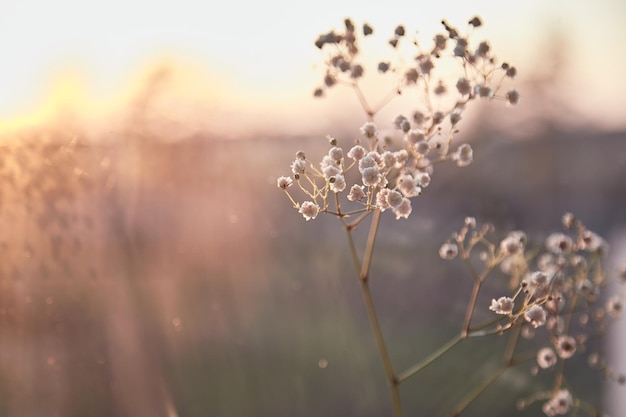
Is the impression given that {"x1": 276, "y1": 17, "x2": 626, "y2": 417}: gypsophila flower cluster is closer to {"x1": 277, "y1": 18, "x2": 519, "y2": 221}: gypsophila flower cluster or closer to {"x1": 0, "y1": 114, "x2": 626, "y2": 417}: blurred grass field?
{"x1": 277, "y1": 18, "x2": 519, "y2": 221}: gypsophila flower cluster

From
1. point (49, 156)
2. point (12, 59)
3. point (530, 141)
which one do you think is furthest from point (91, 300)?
point (530, 141)

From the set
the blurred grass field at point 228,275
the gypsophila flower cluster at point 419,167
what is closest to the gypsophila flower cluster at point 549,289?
the gypsophila flower cluster at point 419,167

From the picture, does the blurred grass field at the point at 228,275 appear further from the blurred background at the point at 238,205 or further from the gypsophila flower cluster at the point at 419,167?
the gypsophila flower cluster at the point at 419,167

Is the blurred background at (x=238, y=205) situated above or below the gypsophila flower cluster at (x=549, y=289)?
above

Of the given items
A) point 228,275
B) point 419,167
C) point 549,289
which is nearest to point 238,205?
point 228,275

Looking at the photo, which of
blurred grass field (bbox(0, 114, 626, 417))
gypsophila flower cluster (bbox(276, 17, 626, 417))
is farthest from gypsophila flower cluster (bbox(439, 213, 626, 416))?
blurred grass field (bbox(0, 114, 626, 417))

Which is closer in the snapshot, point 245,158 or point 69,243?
point 69,243

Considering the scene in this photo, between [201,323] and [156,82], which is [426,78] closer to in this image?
[156,82]

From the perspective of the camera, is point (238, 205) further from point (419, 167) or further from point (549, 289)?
point (549, 289)
